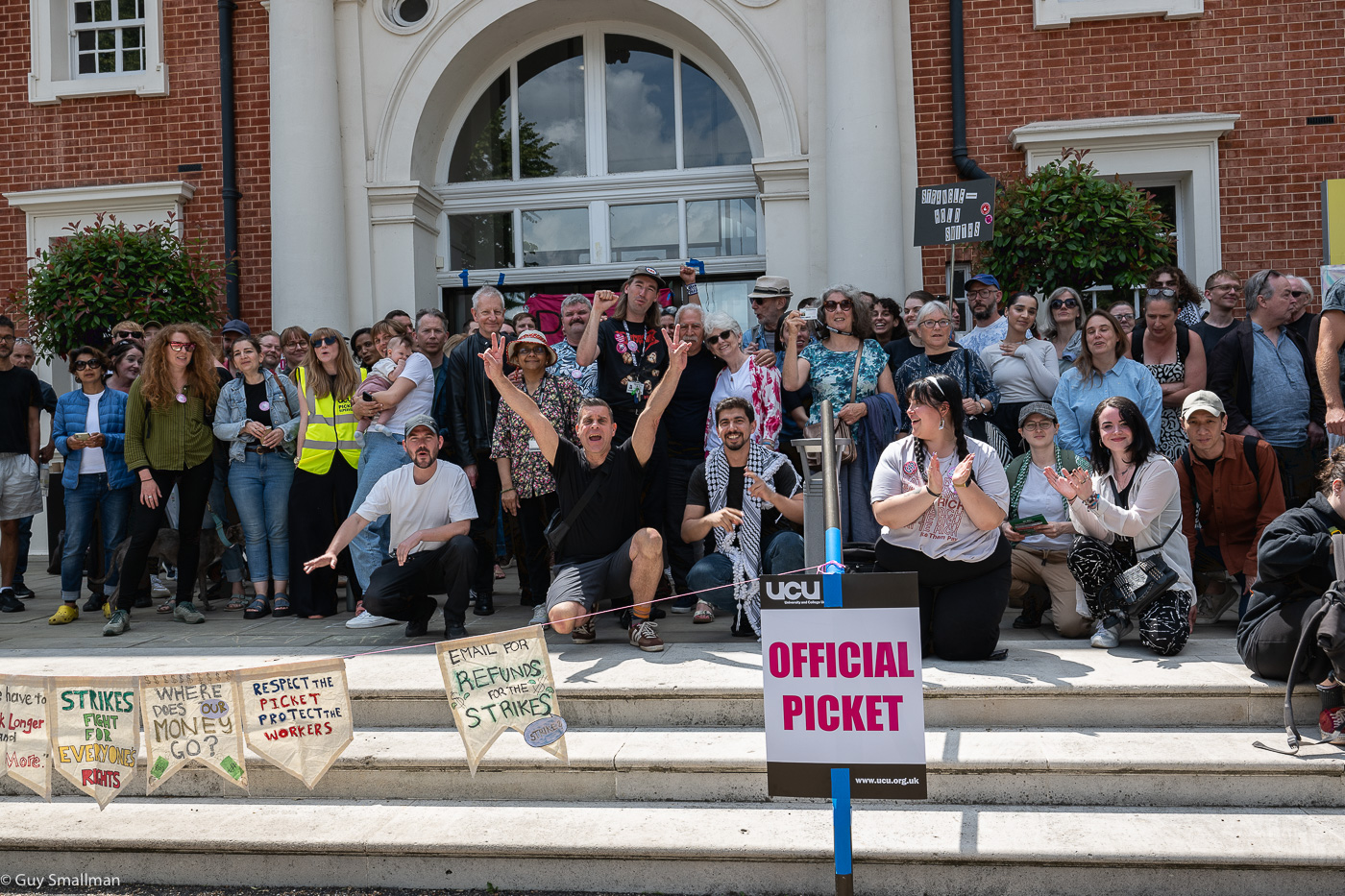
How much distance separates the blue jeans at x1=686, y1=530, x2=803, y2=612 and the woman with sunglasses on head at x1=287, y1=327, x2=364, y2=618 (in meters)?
2.36

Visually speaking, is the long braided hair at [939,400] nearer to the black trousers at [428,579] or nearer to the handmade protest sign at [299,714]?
the black trousers at [428,579]

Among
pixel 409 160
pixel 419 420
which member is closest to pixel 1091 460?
pixel 419 420

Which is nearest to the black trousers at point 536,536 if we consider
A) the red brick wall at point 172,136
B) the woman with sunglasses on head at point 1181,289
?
the woman with sunglasses on head at point 1181,289

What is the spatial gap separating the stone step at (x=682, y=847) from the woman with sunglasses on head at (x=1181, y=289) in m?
3.99

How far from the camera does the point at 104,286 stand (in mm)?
8109

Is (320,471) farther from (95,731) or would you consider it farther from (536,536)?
(95,731)

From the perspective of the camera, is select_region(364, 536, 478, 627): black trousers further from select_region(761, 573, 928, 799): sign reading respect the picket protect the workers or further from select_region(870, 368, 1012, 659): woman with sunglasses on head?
select_region(761, 573, 928, 799): sign reading respect the picket protect the workers

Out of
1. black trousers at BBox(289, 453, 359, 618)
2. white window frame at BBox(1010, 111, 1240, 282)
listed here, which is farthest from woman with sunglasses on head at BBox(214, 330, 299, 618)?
white window frame at BBox(1010, 111, 1240, 282)

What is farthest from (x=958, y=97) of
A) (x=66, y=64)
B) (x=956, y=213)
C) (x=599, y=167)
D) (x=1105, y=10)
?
(x=66, y=64)

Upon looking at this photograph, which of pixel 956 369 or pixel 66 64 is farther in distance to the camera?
pixel 66 64

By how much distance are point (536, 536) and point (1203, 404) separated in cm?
375

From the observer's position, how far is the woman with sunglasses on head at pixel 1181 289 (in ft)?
22.1

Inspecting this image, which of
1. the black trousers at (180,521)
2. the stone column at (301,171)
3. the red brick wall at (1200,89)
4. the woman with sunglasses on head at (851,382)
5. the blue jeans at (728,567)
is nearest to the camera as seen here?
the blue jeans at (728,567)

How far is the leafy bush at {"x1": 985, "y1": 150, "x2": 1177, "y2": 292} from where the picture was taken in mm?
7004
